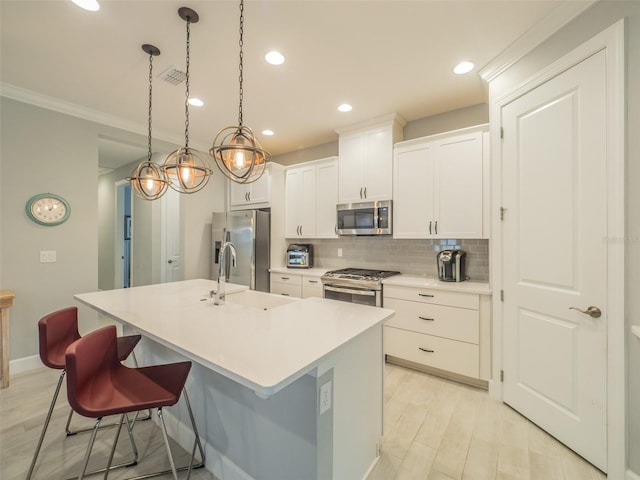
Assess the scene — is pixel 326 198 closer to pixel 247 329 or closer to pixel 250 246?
pixel 250 246

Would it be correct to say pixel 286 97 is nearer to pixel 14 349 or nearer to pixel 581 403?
pixel 581 403

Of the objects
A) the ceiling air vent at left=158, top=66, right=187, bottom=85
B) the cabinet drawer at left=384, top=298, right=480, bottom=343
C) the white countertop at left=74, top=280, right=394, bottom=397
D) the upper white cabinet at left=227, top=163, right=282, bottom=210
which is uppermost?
the ceiling air vent at left=158, top=66, right=187, bottom=85

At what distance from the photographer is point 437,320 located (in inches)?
103

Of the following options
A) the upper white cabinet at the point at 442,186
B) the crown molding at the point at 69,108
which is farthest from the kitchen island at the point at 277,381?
the crown molding at the point at 69,108

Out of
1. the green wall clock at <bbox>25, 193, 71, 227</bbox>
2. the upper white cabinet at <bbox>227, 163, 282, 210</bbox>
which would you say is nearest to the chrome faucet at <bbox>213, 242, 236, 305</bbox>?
the upper white cabinet at <bbox>227, 163, 282, 210</bbox>

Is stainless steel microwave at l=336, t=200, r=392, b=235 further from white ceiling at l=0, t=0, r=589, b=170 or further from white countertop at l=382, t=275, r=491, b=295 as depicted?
white ceiling at l=0, t=0, r=589, b=170

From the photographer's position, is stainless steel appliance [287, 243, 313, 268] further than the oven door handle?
Yes

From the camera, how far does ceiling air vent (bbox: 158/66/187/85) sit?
2.38m

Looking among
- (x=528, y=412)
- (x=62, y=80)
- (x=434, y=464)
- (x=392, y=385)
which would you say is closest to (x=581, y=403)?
(x=528, y=412)

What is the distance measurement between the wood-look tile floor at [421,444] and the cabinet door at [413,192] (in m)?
1.60

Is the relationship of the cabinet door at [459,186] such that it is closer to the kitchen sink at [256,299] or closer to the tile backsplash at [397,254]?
the tile backsplash at [397,254]

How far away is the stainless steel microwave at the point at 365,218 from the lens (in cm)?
320

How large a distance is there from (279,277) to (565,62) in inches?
134

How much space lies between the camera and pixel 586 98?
1.64 m
